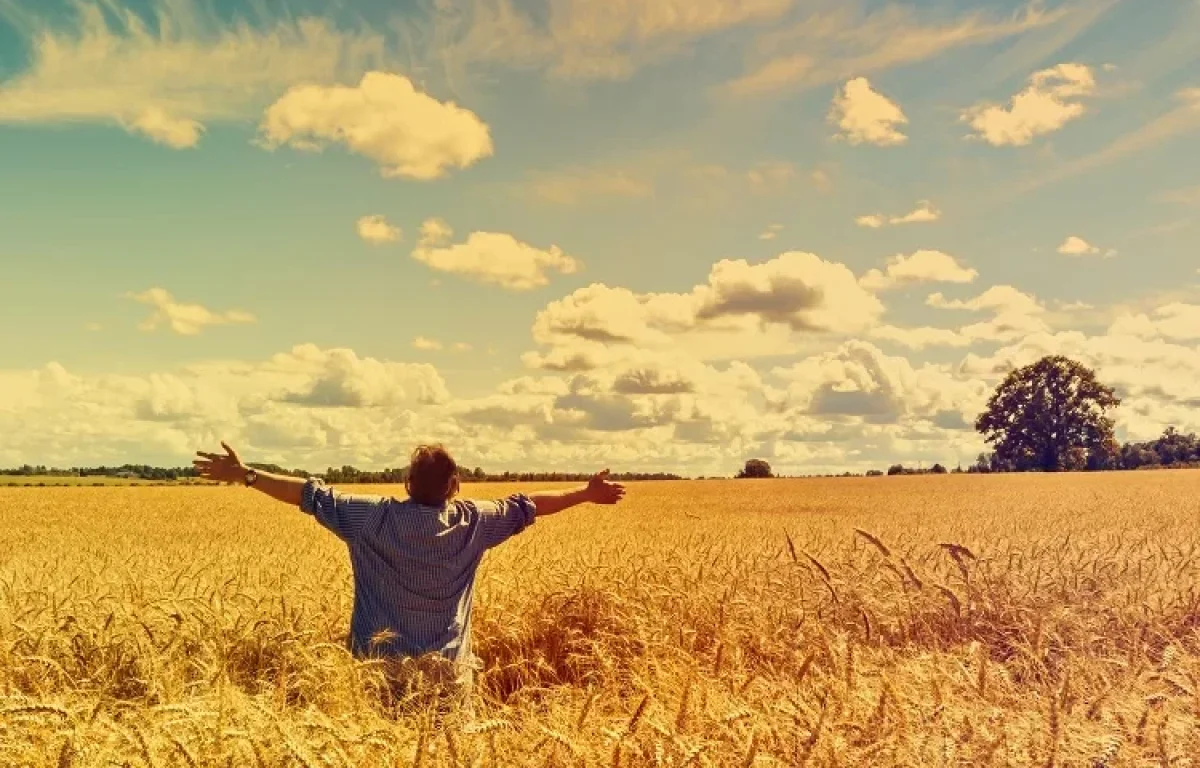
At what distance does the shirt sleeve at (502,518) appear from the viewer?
15.8 ft

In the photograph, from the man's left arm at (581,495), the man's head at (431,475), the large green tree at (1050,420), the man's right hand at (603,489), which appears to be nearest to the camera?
the man's head at (431,475)

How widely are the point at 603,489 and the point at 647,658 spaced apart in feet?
3.18

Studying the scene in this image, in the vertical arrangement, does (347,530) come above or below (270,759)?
above

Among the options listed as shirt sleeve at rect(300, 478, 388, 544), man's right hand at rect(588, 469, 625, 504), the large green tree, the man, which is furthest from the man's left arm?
the large green tree

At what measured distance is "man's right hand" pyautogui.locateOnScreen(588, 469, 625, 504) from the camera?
521 cm

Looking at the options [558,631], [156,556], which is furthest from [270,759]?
[156,556]

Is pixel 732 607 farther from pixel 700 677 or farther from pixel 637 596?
pixel 700 677

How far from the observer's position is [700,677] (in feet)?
14.5

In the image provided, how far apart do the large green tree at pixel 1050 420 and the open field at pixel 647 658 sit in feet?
167

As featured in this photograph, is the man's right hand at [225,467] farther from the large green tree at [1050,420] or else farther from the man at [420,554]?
the large green tree at [1050,420]

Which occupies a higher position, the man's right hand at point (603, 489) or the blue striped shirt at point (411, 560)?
the man's right hand at point (603, 489)

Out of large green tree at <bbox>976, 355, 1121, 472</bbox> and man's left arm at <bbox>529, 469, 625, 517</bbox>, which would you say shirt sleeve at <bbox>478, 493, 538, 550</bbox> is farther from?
large green tree at <bbox>976, 355, 1121, 472</bbox>

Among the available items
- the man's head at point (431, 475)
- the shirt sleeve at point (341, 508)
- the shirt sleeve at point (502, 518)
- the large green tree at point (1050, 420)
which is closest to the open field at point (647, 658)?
the shirt sleeve at point (341, 508)

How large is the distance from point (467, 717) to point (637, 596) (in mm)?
2720
